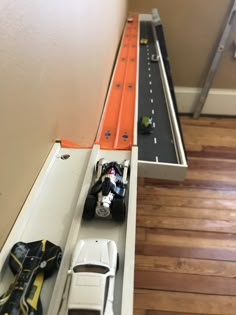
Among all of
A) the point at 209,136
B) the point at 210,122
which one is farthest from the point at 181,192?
the point at 210,122

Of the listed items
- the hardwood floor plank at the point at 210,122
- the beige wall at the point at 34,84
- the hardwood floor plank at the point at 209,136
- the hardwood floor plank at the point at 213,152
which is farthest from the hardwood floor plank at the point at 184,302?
the hardwood floor plank at the point at 210,122

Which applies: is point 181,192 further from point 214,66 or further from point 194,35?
point 194,35

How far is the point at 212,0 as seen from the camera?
2.35 meters

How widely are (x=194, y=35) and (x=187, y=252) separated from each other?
6.56ft

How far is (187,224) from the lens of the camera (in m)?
1.70

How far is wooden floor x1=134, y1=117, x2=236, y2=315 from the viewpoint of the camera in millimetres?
1312

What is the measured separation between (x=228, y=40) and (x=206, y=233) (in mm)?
1830

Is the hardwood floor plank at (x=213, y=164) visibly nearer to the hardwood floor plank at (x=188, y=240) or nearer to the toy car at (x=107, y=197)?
the hardwood floor plank at (x=188, y=240)

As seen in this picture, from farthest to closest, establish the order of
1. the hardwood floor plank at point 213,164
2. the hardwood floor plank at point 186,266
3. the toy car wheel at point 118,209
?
the hardwood floor plank at point 213,164, the hardwood floor plank at point 186,266, the toy car wheel at point 118,209

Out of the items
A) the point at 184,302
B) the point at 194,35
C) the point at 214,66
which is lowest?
the point at 184,302

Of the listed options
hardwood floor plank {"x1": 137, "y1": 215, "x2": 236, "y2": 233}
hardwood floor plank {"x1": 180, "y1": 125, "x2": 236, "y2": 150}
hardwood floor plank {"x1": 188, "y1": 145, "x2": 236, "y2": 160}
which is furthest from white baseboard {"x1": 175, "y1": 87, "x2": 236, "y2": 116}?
hardwood floor plank {"x1": 137, "y1": 215, "x2": 236, "y2": 233}

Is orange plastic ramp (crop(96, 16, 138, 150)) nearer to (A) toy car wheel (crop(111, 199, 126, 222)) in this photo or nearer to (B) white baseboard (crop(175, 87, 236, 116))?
(A) toy car wheel (crop(111, 199, 126, 222))

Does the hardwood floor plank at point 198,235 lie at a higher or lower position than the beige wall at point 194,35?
lower

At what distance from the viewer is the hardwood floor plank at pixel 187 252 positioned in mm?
1511
